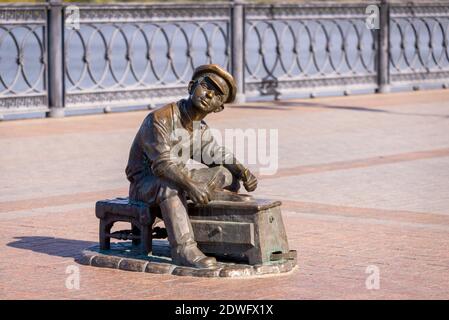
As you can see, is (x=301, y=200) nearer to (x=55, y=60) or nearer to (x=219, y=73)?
(x=219, y=73)

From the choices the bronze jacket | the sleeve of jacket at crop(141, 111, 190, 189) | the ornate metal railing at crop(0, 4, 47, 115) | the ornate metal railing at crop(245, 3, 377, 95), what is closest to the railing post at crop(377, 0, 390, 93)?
the ornate metal railing at crop(245, 3, 377, 95)

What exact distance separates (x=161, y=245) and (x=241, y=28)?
11946mm

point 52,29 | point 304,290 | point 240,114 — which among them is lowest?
point 304,290

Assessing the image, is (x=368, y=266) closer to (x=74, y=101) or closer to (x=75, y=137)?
(x=75, y=137)

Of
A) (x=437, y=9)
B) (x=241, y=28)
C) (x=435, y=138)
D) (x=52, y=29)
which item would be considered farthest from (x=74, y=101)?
(x=437, y=9)

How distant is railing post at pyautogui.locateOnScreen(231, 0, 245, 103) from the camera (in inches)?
775

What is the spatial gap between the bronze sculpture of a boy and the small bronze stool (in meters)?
0.08

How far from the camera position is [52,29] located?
56.7 ft

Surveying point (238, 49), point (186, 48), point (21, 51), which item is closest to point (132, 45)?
point (186, 48)

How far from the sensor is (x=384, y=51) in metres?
22.0

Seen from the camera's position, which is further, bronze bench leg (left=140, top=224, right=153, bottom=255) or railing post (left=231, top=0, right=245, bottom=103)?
railing post (left=231, top=0, right=245, bottom=103)

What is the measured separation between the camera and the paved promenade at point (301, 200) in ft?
24.2

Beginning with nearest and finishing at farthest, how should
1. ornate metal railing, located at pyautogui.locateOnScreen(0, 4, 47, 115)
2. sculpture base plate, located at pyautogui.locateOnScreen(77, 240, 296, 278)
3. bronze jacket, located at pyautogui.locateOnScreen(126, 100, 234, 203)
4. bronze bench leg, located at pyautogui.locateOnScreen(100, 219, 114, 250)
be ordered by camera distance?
sculpture base plate, located at pyautogui.locateOnScreen(77, 240, 296, 278) < bronze jacket, located at pyautogui.locateOnScreen(126, 100, 234, 203) < bronze bench leg, located at pyautogui.locateOnScreen(100, 219, 114, 250) < ornate metal railing, located at pyautogui.locateOnScreen(0, 4, 47, 115)

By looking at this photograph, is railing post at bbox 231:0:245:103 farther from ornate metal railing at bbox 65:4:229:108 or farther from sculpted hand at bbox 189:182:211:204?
sculpted hand at bbox 189:182:211:204
